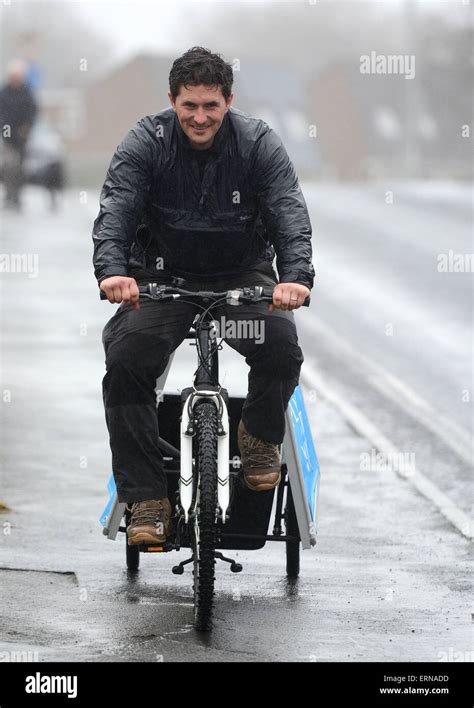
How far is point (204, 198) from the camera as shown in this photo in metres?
6.43

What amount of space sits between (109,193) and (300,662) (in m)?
1.88

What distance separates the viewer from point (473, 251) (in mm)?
24438

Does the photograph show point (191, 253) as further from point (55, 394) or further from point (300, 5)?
point (300, 5)

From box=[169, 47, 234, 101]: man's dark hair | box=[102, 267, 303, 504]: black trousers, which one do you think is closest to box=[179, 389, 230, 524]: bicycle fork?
box=[102, 267, 303, 504]: black trousers

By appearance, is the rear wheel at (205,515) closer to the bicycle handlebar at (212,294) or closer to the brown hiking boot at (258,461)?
the brown hiking boot at (258,461)

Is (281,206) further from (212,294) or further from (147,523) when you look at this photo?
(147,523)

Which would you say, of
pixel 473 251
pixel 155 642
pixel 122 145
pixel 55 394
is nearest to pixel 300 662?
pixel 155 642

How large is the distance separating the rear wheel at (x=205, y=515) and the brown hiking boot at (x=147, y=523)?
0.21m

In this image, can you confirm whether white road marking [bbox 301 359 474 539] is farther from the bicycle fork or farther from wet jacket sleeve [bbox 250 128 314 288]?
wet jacket sleeve [bbox 250 128 314 288]

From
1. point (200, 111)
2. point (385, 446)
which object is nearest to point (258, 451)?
point (200, 111)

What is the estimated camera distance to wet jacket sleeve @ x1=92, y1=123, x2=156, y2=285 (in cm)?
632

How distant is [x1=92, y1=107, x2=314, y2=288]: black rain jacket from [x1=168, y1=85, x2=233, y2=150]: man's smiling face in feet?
0.22

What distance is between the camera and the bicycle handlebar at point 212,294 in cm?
632

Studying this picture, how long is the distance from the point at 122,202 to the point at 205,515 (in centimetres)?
121
